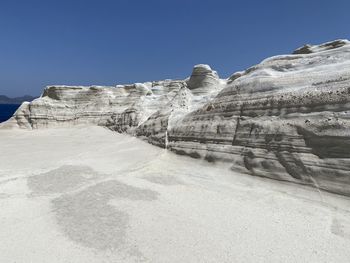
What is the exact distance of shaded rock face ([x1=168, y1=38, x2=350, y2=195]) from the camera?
5316 mm

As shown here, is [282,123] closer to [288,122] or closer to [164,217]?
[288,122]

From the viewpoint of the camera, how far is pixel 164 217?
4.57 meters

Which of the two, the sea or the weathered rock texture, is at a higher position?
the weathered rock texture

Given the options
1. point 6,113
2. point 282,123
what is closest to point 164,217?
point 282,123

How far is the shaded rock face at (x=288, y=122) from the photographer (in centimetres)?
532

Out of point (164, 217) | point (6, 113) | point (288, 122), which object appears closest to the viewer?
point (164, 217)

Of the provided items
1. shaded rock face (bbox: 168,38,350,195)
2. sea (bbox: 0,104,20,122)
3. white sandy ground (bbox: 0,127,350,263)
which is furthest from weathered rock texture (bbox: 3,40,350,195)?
sea (bbox: 0,104,20,122)

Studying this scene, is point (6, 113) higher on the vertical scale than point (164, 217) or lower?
lower

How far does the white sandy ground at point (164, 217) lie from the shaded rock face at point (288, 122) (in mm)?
395

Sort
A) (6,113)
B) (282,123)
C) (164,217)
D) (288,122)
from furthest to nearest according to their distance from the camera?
1. (6,113)
2. (282,123)
3. (288,122)
4. (164,217)

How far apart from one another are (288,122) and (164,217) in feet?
12.0

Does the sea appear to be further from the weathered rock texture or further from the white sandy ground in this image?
the white sandy ground

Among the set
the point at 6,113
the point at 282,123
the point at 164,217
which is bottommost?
the point at 6,113

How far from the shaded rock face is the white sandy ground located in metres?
0.40
